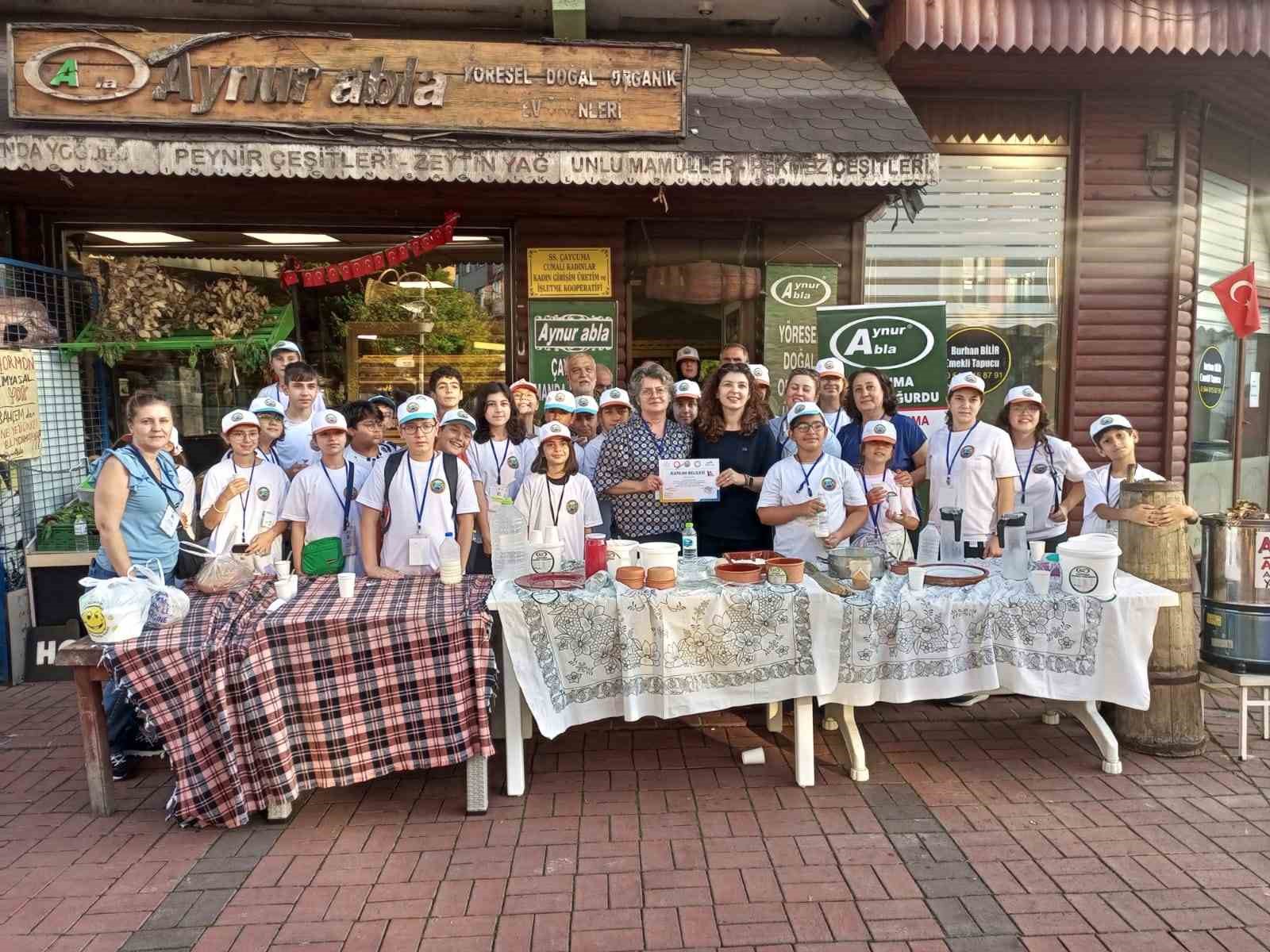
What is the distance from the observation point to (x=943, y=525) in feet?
17.7

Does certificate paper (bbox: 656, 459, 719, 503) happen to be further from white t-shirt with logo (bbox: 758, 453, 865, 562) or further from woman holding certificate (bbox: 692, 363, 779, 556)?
white t-shirt with logo (bbox: 758, 453, 865, 562)

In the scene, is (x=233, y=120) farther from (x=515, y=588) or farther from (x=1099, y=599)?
(x=1099, y=599)

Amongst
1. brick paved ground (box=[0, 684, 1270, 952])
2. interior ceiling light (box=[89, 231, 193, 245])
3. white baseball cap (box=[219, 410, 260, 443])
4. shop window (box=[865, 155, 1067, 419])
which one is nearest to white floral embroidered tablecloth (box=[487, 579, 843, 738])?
brick paved ground (box=[0, 684, 1270, 952])

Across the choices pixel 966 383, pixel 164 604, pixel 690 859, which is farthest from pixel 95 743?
pixel 966 383

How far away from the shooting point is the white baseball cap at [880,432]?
5027 mm

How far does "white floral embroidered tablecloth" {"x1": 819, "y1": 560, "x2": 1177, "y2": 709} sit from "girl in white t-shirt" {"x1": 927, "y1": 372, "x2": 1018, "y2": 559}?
44.1 inches

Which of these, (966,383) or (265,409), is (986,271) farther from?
(265,409)

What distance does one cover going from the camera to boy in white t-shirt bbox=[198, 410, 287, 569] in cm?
502

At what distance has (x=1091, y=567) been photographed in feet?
13.9

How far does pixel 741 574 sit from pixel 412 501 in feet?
6.31

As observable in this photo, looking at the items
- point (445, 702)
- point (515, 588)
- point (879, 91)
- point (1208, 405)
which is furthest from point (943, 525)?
point (1208, 405)

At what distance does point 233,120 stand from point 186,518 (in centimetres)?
343

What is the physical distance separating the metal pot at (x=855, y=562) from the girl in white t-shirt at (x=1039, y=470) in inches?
65.8

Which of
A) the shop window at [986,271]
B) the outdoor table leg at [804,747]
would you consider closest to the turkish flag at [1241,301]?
the shop window at [986,271]
